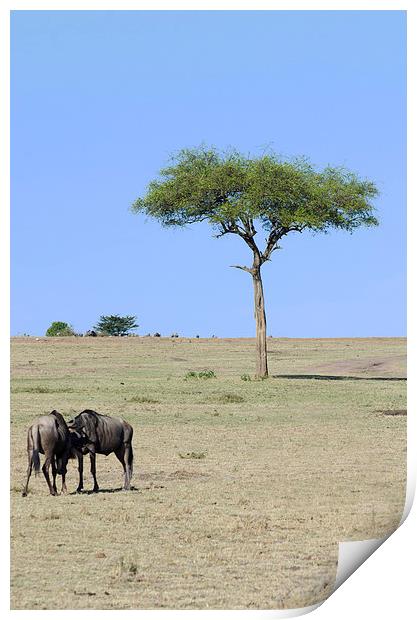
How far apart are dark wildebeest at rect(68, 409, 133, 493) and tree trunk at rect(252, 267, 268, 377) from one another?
2177 cm

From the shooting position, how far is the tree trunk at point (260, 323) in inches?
1287

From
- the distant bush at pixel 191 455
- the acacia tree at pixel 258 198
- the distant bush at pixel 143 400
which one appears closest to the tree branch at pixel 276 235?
the acacia tree at pixel 258 198

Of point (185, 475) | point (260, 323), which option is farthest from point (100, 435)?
point (260, 323)

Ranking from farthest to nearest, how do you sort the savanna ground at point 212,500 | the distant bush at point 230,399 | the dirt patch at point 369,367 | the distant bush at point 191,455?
the dirt patch at point 369,367, the distant bush at point 230,399, the distant bush at point 191,455, the savanna ground at point 212,500

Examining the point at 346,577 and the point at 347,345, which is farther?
the point at 347,345

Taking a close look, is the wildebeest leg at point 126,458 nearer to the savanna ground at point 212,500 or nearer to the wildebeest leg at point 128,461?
the wildebeest leg at point 128,461

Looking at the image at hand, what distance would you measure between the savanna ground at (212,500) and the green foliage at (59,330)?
2224 cm

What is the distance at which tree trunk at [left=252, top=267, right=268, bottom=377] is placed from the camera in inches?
1287
